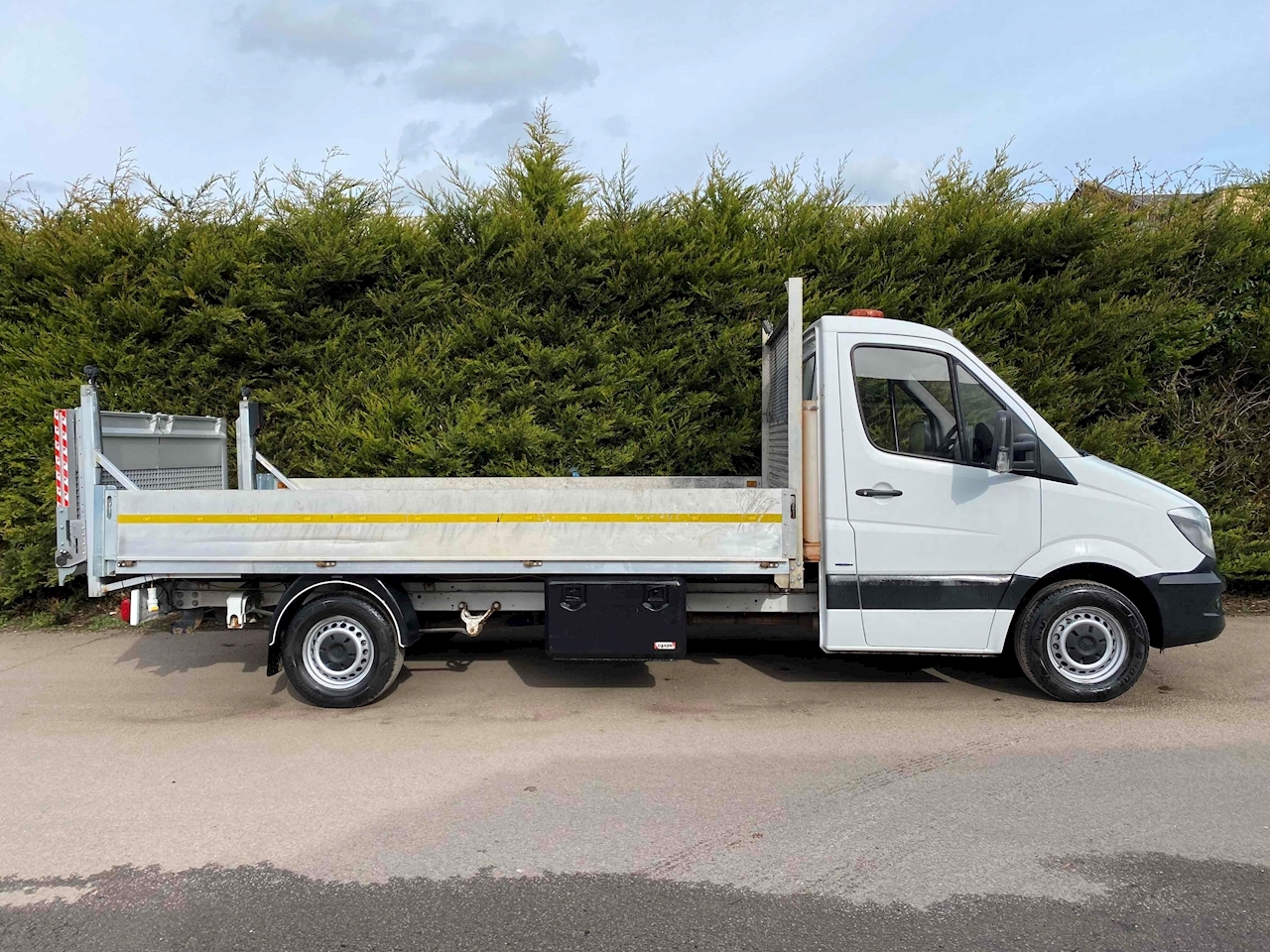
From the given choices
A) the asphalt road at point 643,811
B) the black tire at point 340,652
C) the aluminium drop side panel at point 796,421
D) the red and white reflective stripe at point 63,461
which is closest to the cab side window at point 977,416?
the aluminium drop side panel at point 796,421

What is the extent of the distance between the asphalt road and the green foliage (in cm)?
238

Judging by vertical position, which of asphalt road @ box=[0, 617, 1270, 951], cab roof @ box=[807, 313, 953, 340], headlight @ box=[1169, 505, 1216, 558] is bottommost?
asphalt road @ box=[0, 617, 1270, 951]

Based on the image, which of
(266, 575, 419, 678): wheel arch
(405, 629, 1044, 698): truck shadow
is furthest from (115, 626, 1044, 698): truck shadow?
(266, 575, 419, 678): wheel arch

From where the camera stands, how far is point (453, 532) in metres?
5.18

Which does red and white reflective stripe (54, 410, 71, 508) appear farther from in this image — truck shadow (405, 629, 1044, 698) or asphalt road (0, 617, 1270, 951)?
truck shadow (405, 629, 1044, 698)

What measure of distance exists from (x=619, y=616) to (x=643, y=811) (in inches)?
57.2

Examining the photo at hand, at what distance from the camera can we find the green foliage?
7766 mm

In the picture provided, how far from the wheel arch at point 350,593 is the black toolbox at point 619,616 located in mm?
908

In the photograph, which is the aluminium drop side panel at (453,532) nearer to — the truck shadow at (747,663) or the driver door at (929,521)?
the driver door at (929,521)

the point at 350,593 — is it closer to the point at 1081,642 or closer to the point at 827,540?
the point at 827,540

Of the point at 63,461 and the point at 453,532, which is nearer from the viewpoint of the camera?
the point at 453,532

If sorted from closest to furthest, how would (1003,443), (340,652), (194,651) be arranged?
(1003,443), (340,652), (194,651)

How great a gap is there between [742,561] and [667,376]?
3145 millimetres

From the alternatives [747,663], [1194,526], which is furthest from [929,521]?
[747,663]
